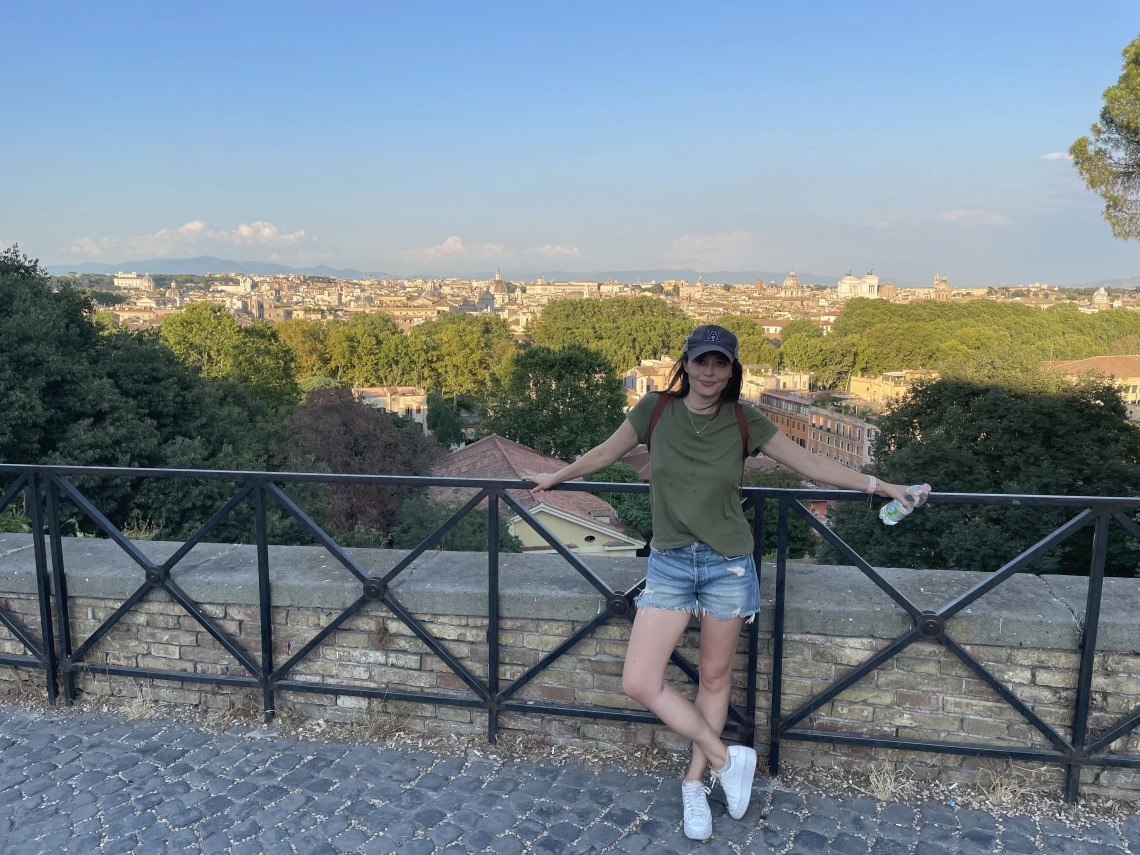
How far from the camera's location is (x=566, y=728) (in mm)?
2945

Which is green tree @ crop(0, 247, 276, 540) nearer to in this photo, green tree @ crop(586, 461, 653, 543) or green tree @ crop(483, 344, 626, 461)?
green tree @ crop(586, 461, 653, 543)

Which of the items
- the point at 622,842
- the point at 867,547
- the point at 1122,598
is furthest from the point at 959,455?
the point at 622,842

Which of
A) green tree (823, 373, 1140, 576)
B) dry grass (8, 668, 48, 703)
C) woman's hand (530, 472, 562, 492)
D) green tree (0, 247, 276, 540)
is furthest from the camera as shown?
green tree (823, 373, 1140, 576)

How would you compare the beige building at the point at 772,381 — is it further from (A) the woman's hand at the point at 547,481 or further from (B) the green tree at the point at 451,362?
(A) the woman's hand at the point at 547,481

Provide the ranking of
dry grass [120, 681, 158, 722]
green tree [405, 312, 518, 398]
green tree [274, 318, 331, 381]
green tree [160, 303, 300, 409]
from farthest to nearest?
1. green tree [405, 312, 518, 398]
2. green tree [274, 318, 331, 381]
3. green tree [160, 303, 300, 409]
4. dry grass [120, 681, 158, 722]

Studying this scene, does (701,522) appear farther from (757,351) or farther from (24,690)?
(757,351)

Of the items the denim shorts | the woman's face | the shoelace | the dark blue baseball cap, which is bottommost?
the shoelace

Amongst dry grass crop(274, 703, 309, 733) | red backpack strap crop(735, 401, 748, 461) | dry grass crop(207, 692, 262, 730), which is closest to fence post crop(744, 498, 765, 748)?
red backpack strap crop(735, 401, 748, 461)

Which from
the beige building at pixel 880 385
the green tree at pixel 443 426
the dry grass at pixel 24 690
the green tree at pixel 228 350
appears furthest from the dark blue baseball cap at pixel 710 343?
the beige building at pixel 880 385

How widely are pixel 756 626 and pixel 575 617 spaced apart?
0.62 meters

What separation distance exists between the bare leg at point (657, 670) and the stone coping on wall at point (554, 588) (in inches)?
18.7

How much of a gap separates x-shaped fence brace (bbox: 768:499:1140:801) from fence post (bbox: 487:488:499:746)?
0.96 metres

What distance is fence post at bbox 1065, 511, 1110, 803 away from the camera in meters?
2.47

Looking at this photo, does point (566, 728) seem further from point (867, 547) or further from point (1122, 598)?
point (867, 547)
